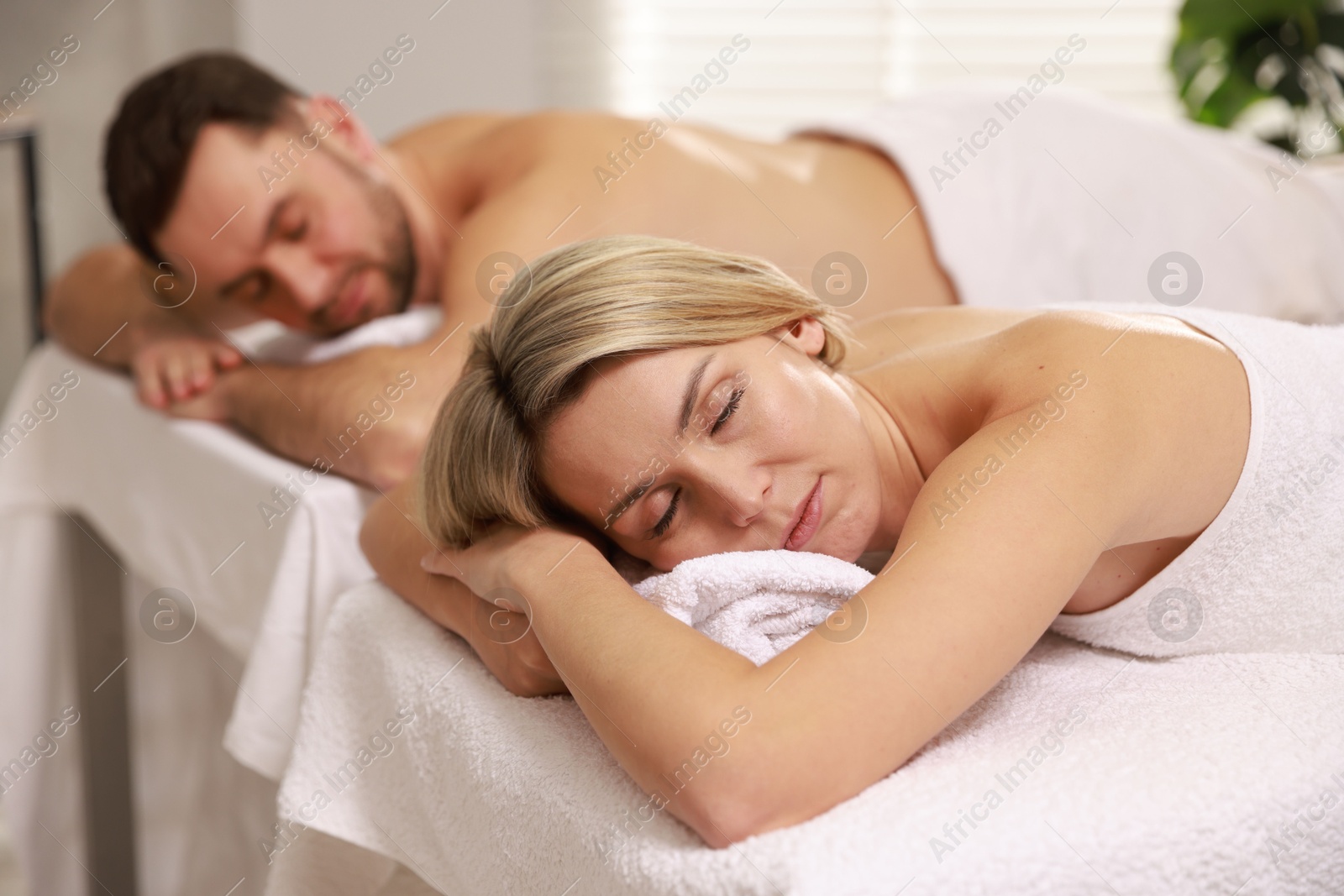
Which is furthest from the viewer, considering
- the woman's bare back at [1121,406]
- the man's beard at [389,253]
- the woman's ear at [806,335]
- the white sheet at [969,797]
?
the man's beard at [389,253]

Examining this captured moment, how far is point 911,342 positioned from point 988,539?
36 cm

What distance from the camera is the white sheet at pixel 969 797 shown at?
524mm

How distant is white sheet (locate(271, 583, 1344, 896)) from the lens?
1.72ft

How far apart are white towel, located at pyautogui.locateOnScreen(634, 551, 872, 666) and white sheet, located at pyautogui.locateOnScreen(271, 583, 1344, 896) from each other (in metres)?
0.11

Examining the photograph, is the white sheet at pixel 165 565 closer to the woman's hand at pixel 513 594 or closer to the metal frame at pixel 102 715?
the metal frame at pixel 102 715

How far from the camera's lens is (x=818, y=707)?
0.56 metres

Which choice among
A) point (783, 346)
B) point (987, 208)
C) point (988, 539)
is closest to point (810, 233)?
point (987, 208)

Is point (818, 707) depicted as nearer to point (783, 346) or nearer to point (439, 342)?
point (783, 346)

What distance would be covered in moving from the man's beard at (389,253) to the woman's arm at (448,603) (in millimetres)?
526

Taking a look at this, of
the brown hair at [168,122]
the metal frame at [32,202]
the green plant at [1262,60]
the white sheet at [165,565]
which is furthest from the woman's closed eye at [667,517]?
the green plant at [1262,60]

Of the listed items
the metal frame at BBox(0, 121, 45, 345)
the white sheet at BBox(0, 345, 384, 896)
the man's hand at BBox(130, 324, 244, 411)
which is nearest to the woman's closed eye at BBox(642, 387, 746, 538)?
the white sheet at BBox(0, 345, 384, 896)

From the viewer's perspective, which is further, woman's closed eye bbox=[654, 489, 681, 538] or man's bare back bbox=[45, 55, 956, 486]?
man's bare back bbox=[45, 55, 956, 486]

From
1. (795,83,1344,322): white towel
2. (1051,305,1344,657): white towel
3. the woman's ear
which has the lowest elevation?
(795,83,1344,322): white towel

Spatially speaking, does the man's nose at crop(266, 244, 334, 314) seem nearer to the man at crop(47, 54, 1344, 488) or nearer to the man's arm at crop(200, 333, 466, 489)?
the man at crop(47, 54, 1344, 488)
